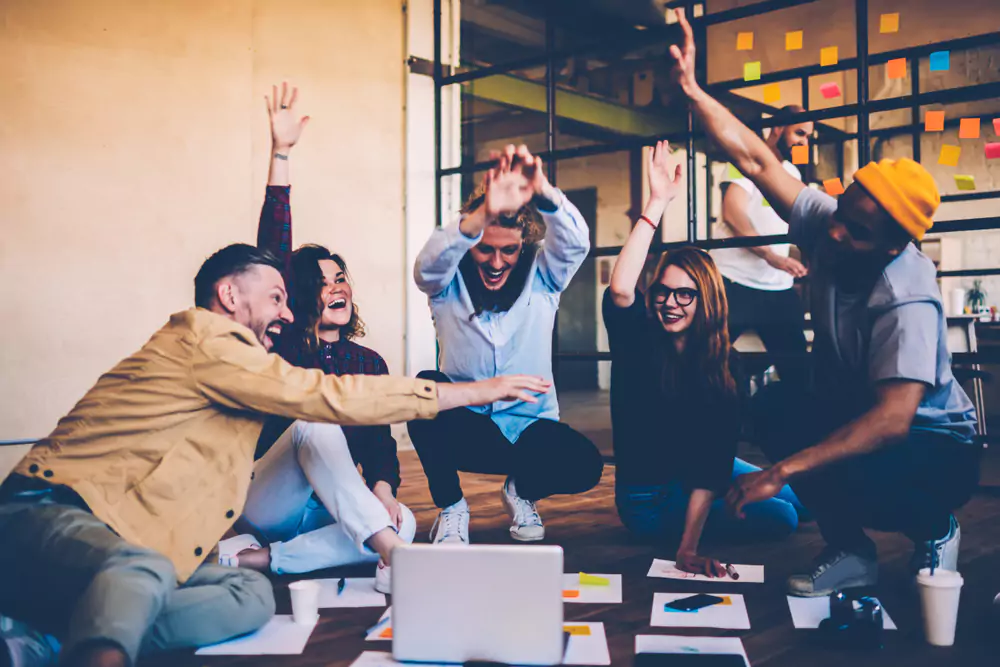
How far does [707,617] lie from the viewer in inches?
77.5

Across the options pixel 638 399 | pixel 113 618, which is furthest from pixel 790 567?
pixel 113 618

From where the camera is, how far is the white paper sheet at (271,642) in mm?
1775

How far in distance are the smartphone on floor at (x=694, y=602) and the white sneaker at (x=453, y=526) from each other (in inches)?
27.0

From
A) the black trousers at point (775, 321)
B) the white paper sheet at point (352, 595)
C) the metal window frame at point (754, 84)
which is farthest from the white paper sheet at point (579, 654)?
the black trousers at point (775, 321)

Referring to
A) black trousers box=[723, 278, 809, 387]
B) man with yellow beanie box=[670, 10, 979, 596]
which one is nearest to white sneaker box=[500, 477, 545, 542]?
man with yellow beanie box=[670, 10, 979, 596]

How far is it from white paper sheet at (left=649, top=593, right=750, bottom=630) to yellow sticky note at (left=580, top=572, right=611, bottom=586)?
7.7 inches

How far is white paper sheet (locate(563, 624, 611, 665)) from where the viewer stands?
170 centimetres

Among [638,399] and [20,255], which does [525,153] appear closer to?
[638,399]

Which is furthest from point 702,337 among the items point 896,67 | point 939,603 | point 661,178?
point 896,67

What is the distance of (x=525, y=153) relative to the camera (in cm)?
230

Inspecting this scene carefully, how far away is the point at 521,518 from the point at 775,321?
1.84m

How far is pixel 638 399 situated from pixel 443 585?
117cm

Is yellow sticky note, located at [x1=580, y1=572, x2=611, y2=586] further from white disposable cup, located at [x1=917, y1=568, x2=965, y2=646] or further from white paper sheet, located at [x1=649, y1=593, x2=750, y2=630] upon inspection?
white disposable cup, located at [x1=917, y1=568, x2=965, y2=646]

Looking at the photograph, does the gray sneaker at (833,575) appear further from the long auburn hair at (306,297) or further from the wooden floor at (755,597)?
the long auburn hair at (306,297)
